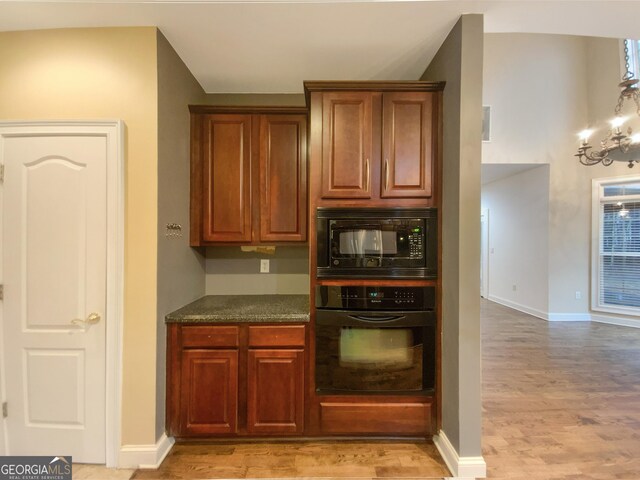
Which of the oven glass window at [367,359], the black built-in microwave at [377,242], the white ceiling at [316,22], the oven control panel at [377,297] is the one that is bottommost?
the oven glass window at [367,359]

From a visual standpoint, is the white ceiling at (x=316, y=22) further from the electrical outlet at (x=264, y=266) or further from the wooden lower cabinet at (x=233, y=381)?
the wooden lower cabinet at (x=233, y=381)

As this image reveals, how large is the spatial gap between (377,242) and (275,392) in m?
1.20

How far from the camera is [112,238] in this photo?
5.64 feet

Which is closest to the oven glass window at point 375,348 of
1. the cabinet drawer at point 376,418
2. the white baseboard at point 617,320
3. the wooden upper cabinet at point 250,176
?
the cabinet drawer at point 376,418

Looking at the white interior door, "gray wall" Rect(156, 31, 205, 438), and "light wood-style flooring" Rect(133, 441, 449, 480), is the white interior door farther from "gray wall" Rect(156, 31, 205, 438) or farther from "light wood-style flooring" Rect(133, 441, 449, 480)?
"light wood-style flooring" Rect(133, 441, 449, 480)

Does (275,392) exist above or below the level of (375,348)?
below

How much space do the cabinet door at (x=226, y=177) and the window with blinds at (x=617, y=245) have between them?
5.74 meters

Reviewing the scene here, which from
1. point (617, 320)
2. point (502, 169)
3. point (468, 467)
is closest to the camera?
point (468, 467)

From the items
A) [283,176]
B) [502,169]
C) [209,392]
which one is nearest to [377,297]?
[283,176]

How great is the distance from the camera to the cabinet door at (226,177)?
7.24ft

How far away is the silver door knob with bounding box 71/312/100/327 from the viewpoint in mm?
1717

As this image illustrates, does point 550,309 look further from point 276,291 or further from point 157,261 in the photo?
point 157,261

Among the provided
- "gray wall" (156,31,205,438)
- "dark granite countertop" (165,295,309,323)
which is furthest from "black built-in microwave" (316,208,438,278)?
"gray wall" (156,31,205,438)

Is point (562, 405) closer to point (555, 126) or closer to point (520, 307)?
point (520, 307)
